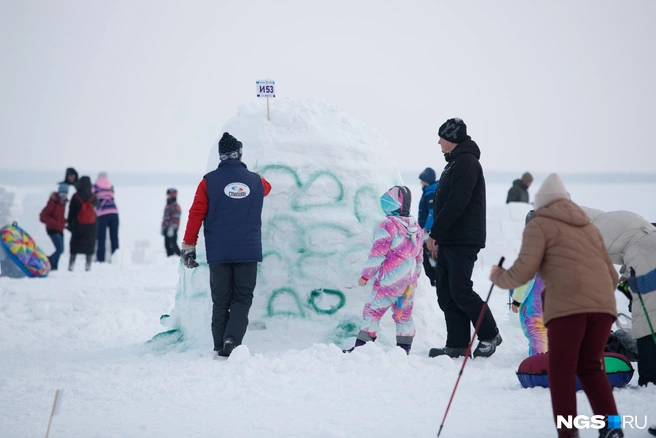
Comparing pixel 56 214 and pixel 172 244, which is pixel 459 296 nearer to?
pixel 56 214

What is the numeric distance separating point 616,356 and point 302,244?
2564 millimetres

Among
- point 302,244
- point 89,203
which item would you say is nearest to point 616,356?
point 302,244

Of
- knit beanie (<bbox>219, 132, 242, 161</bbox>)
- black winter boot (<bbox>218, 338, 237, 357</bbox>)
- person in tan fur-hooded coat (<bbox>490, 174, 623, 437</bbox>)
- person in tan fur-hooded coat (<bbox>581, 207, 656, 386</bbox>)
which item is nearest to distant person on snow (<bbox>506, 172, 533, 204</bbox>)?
knit beanie (<bbox>219, 132, 242, 161</bbox>)

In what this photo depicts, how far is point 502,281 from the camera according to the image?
341 centimetres

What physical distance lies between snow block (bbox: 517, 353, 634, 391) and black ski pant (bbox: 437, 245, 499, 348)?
91cm

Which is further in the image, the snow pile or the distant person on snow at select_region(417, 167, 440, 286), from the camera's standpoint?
the distant person on snow at select_region(417, 167, 440, 286)

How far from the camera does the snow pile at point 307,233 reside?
6.06 metres

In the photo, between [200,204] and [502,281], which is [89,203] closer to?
[200,204]

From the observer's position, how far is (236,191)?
562 centimetres

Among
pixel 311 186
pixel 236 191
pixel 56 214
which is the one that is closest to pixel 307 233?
pixel 311 186

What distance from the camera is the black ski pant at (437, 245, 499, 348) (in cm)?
545

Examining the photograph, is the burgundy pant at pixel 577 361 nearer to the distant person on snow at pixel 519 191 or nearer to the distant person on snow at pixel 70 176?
the distant person on snow at pixel 519 191

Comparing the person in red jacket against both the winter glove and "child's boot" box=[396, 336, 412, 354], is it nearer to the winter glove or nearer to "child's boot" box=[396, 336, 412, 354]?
the winter glove

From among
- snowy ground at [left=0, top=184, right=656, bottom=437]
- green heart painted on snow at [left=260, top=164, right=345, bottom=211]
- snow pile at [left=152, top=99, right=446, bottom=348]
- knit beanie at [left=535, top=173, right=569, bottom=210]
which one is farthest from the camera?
green heart painted on snow at [left=260, top=164, right=345, bottom=211]
